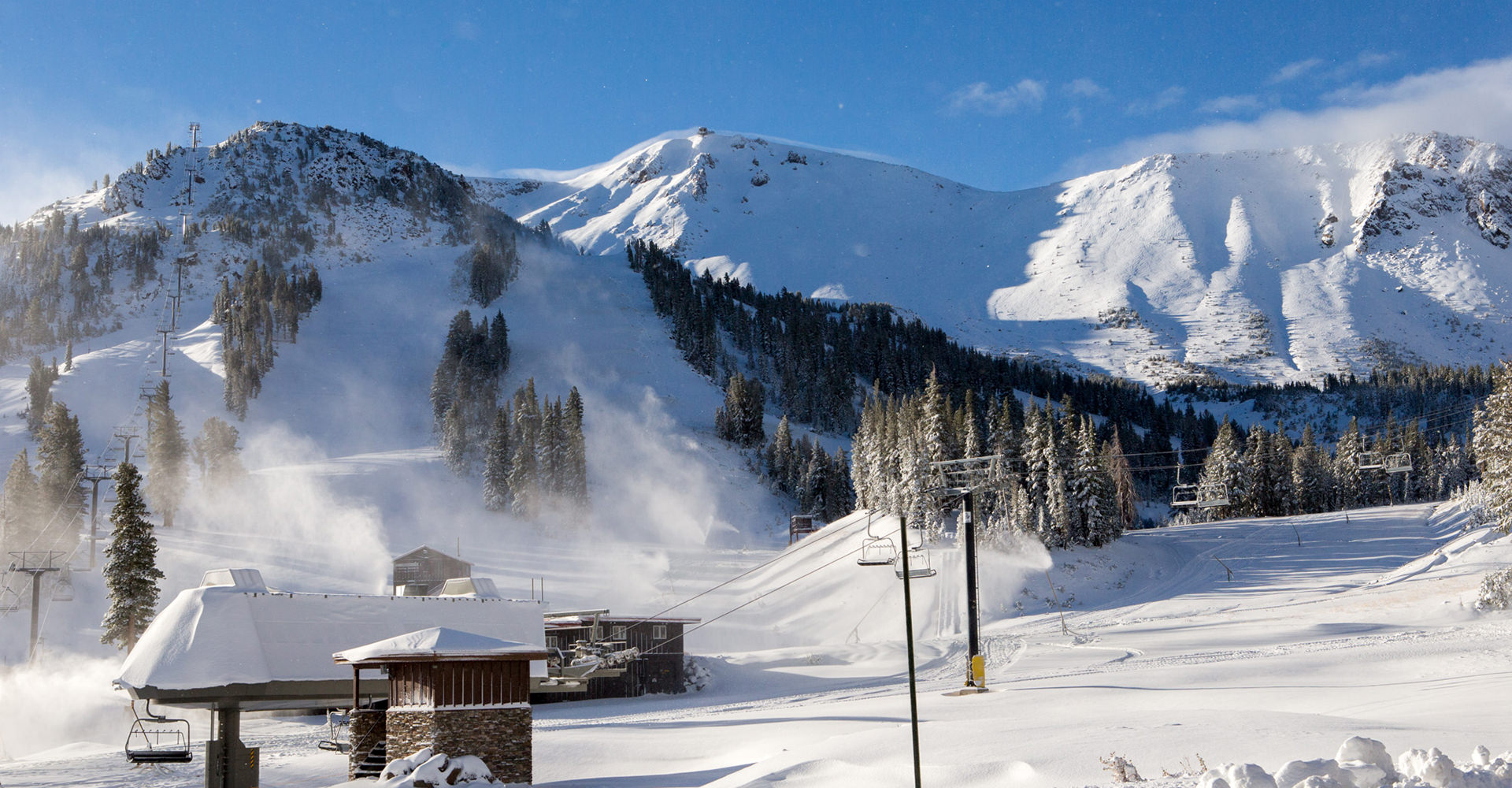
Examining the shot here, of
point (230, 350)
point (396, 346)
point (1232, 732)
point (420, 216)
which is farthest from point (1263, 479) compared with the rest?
point (420, 216)

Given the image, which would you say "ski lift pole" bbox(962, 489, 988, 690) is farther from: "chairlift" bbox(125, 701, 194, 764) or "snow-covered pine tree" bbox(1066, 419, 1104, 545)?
"snow-covered pine tree" bbox(1066, 419, 1104, 545)

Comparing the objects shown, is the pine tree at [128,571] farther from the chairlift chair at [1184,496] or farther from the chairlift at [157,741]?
the chairlift chair at [1184,496]

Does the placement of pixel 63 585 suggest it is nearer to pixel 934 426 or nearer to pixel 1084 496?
pixel 934 426

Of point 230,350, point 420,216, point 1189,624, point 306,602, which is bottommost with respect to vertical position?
point 1189,624

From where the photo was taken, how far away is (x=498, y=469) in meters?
92.4

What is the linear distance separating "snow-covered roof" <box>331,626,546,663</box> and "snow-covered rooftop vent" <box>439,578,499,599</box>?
51.0ft

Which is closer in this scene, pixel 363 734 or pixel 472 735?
pixel 472 735

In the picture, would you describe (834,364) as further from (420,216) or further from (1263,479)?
(420,216)

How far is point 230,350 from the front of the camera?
112562mm

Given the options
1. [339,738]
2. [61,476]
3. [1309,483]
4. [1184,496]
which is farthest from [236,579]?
[1309,483]

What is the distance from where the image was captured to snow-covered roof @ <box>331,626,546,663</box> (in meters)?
25.0

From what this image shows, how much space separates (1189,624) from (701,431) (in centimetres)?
6711

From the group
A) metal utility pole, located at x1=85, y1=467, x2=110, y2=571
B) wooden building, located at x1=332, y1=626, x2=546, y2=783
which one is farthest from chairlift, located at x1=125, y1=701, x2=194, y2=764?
metal utility pole, located at x1=85, y1=467, x2=110, y2=571

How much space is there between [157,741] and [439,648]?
2100 cm
